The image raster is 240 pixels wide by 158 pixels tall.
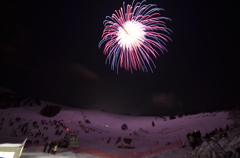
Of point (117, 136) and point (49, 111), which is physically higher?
point (49, 111)

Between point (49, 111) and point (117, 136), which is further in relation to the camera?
point (49, 111)

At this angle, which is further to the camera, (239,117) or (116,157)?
(239,117)

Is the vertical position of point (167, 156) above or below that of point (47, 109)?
below

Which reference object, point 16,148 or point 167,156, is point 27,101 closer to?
point 16,148

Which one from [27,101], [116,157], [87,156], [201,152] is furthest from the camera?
[27,101]

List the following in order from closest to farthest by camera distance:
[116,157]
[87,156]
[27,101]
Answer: [116,157], [87,156], [27,101]

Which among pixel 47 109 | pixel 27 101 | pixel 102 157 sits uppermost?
pixel 27 101

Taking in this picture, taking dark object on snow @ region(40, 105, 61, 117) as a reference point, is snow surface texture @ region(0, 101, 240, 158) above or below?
below

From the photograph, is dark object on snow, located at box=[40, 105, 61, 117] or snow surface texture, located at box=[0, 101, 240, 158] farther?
dark object on snow, located at box=[40, 105, 61, 117]

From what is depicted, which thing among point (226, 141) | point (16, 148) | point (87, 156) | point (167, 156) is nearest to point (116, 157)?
point (87, 156)

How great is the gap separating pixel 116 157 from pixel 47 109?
47.2m

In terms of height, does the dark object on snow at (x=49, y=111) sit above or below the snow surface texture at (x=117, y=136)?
above

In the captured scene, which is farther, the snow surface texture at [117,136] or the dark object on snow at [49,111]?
the dark object on snow at [49,111]

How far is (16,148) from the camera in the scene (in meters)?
9.94
